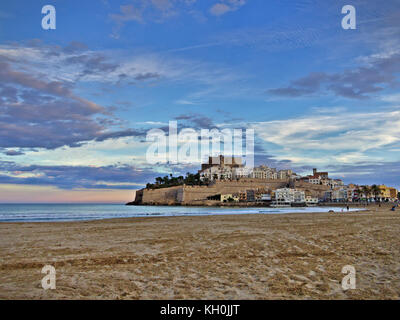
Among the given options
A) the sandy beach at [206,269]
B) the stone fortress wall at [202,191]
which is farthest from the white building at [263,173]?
the sandy beach at [206,269]

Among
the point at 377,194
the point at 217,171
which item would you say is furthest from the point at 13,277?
the point at 217,171

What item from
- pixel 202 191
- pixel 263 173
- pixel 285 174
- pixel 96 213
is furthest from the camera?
pixel 285 174

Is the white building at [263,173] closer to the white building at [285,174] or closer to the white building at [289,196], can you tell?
the white building at [285,174]

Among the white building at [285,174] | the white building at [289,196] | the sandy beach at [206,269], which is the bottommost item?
the white building at [289,196]

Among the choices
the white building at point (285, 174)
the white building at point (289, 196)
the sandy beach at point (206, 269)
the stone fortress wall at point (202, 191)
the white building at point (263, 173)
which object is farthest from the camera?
the white building at point (285, 174)

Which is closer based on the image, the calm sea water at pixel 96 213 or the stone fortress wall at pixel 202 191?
the calm sea water at pixel 96 213

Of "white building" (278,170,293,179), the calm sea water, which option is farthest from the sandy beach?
"white building" (278,170,293,179)

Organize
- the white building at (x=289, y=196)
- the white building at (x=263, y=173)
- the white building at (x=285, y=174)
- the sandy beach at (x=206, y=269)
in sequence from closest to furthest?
the sandy beach at (x=206, y=269) < the white building at (x=289, y=196) < the white building at (x=263, y=173) < the white building at (x=285, y=174)

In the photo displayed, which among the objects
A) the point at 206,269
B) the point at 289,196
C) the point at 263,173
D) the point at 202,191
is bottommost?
the point at 289,196

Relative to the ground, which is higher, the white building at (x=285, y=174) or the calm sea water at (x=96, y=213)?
the white building at (x=285, y=174)

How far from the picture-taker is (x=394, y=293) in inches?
165

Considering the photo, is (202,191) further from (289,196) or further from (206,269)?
(206,269)

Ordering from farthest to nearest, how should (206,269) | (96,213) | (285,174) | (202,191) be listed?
(285,174) → (202,191) → (96,213) → (206,269)

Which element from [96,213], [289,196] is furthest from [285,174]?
[96,213]
